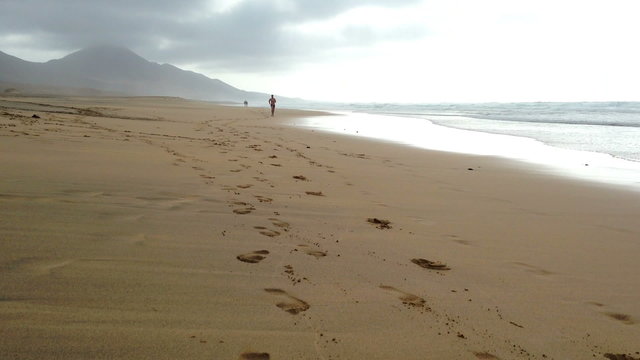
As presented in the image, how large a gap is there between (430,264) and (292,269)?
1.12 m

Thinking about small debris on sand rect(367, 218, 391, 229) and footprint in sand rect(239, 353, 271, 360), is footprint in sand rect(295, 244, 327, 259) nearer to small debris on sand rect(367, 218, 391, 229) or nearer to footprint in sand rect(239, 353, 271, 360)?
small debris on sand rect(367, 218, 391, 229)

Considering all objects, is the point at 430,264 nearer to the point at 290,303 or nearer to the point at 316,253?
the point at 316,253

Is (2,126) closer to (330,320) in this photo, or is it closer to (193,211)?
(193,211)

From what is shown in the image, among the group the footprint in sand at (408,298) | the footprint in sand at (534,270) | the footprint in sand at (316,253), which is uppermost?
the footprint in sand at (316,253)

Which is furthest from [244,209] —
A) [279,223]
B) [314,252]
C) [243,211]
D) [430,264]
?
[430,264]

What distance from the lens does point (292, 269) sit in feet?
9.52

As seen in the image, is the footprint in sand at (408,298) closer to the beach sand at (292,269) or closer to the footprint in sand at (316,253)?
the beach sand at (292,269)

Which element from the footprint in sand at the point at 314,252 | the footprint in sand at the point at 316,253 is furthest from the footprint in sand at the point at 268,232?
the footprint in sand at the point at 316,253

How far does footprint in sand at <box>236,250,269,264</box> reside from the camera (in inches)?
116

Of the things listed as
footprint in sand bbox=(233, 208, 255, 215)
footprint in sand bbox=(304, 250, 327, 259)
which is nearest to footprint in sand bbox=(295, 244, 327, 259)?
footprint in sand bbox=(304, 250, 327, 259)

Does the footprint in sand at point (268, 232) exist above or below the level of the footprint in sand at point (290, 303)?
above

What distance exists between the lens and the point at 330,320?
7.47 ft

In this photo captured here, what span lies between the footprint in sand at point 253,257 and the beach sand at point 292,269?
0.02 meters

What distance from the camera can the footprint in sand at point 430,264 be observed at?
127 inches
